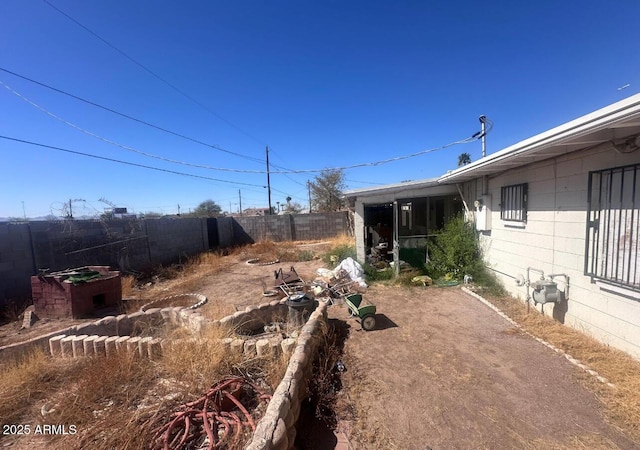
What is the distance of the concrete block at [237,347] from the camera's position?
10.7 feet

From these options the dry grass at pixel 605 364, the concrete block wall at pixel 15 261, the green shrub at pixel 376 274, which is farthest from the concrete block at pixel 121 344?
the dry grass at pixel 605 364

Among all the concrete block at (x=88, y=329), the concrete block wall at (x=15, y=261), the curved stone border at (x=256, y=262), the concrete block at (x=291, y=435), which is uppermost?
the concrete block wall at (x=15, y=261)

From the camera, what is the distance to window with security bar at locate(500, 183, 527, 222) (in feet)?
Result: 15.8

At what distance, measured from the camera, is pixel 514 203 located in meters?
5.12

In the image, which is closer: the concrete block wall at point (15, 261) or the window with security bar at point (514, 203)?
the window with security bar at point (514, 203)

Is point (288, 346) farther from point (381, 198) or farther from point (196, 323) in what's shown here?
point (381, 198)

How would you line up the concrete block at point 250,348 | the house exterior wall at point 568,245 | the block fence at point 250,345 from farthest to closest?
the concrete block at point 250,348, the house exterior wall at point 568,245, the block fence at point 250,345

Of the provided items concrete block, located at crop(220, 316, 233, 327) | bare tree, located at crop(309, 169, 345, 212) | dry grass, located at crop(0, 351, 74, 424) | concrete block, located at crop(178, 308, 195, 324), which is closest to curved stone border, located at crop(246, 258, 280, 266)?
concrete block, located at crop(178, 308, 195, 324)

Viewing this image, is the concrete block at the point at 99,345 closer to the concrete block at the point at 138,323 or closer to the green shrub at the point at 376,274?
the concrete block at the point at 138,323

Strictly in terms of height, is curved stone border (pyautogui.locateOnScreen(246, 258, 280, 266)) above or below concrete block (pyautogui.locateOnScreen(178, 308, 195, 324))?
below

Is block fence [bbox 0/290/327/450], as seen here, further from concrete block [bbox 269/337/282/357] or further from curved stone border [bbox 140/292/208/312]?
curved stone border [bbox 140/292/208/312]

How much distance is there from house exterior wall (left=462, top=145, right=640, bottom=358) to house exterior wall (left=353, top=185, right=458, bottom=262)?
1.63 metres

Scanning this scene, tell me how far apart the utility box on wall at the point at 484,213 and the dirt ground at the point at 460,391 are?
2.12 meters

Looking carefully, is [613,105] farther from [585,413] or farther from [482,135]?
[482,135]
